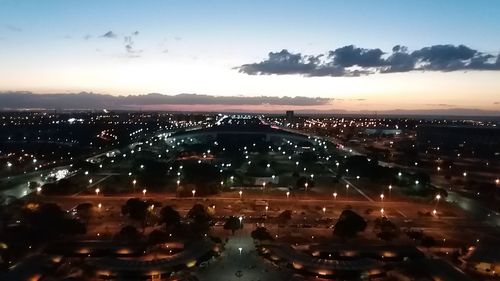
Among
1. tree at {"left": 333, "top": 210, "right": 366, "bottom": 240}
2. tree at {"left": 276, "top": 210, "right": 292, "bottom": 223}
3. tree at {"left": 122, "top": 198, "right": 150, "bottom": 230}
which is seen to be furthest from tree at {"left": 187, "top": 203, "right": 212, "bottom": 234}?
tree at {"left": 333, "top": 210, "right": 366, "bottom": 240}

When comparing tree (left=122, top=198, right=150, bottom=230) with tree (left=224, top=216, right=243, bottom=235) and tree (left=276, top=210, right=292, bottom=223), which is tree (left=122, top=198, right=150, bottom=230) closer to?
tree (left=224, top=216, right=243, bottom=235)

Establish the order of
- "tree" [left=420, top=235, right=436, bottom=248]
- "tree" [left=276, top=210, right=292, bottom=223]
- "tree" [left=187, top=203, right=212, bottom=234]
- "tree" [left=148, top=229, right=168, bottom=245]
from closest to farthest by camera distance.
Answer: "tree" [left=148, top=229, right=168, bottom=245], "tree" [left=420, top=235, right=436, bottom=248], "tree" [left=187, top=203, right=212, bottom=234], "tree" [left=276, top=210, right=292, bottom=223]

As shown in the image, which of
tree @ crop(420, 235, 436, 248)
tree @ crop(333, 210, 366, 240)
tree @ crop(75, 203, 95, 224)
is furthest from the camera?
tree @ crop(75, 203, 95, 224)

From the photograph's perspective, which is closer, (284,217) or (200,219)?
(200,219)

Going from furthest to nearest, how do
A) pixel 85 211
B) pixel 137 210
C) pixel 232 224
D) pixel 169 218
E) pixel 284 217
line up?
pixel 85 211 < pixel 284 217 < pixel 137 210 < pixel 232 224 < pixel 169 218

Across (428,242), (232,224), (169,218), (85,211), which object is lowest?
(85,211)

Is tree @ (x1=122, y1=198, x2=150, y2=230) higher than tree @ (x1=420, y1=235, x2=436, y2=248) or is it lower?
higher

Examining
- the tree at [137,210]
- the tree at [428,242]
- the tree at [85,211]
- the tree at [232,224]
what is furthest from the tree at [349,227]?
the tree at [85,211]

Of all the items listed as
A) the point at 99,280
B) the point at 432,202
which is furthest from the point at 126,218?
the point at 432,202

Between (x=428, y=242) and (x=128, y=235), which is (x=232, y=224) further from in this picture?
(x=428, y=242)

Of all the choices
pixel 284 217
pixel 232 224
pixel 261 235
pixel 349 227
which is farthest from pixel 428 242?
pixel 232 224

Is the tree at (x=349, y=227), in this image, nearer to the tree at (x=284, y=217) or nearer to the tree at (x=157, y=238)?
the tree at (x=284, y=217)

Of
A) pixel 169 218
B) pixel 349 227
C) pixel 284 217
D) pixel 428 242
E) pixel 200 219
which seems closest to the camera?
pixel 428 242
